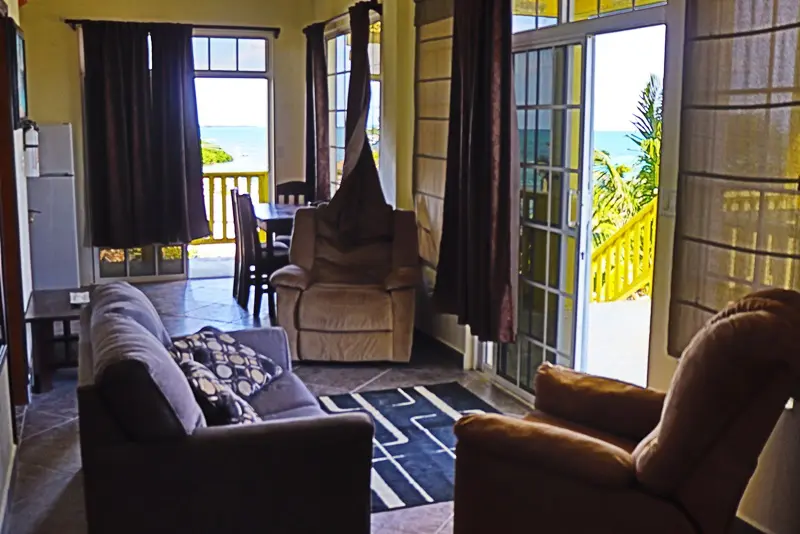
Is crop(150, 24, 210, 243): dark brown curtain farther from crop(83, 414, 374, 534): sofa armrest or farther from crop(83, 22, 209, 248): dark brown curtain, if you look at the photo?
crop(83, 414, 374, 534): sofa armrest

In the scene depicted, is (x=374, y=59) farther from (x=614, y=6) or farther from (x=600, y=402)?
(x=600, y=402)

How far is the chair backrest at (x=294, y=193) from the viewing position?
7766 mm

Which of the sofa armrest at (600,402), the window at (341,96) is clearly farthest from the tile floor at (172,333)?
the window at (341,96)

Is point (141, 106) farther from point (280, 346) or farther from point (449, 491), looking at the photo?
point (449, 491)

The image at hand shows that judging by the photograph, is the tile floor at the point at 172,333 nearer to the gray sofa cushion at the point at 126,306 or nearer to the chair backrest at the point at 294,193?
the gray sofa cushion at the point at 126,306

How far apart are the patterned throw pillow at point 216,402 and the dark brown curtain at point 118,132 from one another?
191 inches

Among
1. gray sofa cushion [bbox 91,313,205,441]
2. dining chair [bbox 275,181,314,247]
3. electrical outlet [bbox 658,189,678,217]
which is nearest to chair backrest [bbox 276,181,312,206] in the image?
dining chair [bbox 275,181,314,247]

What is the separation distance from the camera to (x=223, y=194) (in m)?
9.21

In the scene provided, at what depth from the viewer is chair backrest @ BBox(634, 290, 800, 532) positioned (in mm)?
2062

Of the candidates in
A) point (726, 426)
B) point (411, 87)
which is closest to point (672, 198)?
point (726, 426)

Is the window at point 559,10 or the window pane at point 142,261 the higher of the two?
the window at point 559,10

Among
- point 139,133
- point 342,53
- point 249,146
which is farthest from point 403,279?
point 249,146

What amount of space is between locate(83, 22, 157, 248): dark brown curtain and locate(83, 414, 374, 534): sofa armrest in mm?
5244

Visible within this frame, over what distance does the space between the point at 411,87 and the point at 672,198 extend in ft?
9.00
